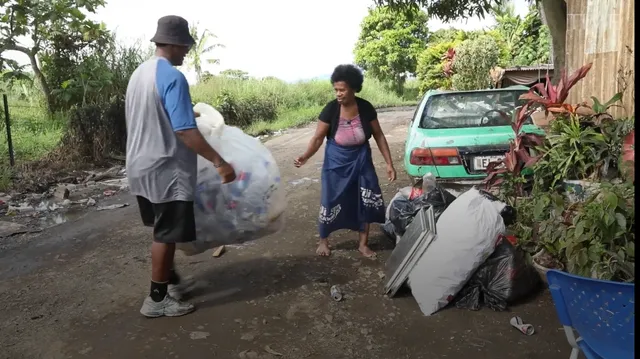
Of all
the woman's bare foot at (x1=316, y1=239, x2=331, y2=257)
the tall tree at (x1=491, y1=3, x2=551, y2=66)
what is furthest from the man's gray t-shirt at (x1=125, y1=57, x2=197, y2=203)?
the tall tree at (x1=491, y1=3, x2=551, y2=66)

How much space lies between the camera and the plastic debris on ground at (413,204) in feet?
13.5

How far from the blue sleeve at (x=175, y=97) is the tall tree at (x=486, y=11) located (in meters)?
4.09

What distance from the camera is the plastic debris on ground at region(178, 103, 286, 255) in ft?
11.2

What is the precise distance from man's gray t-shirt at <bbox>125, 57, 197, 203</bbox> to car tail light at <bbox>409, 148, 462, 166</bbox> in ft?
7.95

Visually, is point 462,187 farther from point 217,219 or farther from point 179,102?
point 179,102

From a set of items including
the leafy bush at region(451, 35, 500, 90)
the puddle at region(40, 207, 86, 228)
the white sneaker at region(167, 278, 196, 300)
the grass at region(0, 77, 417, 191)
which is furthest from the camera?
the leafy bush at region(451, 35, 500, 90)

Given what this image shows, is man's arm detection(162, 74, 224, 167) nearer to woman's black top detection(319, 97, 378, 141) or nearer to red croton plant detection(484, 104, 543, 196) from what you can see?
woman's black top detection(319, 97, 378, 141)

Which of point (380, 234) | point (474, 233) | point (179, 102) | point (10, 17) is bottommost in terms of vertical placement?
point (380, 234)

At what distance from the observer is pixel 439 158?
15.7 feet

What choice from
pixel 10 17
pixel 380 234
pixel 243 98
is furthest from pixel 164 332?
pixel 243 98

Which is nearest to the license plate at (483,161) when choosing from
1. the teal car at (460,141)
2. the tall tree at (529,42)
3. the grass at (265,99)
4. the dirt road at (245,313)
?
the teal car at (460,141)

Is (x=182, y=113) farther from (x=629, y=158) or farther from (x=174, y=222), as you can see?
(x=629, y=158)

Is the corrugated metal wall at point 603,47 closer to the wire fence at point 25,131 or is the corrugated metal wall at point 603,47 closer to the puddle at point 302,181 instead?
the puddle at point 302,181

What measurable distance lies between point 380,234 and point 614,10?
268 centimetres
